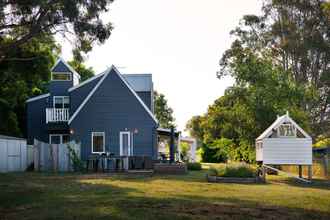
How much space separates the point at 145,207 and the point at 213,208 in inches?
61.7

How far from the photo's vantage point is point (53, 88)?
36.2 m

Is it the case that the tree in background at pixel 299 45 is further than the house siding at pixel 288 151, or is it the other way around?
the tree in background at pixel 299 45

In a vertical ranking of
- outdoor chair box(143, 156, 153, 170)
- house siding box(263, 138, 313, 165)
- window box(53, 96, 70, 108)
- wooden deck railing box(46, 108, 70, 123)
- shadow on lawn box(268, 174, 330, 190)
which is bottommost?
shadow on lawn box(268, 174, 330, 190)

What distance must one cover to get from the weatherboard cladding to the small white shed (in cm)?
997

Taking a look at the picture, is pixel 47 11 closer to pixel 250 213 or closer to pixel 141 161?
pixel 250 213

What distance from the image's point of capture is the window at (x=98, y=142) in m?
32.1

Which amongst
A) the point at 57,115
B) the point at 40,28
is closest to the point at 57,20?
the point at 40,28

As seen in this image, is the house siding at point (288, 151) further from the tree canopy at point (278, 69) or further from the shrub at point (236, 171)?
the tree canopy at point (278, 69)

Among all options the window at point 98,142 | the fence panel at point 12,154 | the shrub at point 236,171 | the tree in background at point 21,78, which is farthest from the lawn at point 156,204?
the window at point 98,142

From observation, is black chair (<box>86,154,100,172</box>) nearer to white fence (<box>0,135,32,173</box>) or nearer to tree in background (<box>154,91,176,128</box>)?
white fence (<box>0,135,32,173</box>)

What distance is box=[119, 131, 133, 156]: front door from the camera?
31.8 metres

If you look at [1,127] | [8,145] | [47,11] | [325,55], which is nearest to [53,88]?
[1,127]

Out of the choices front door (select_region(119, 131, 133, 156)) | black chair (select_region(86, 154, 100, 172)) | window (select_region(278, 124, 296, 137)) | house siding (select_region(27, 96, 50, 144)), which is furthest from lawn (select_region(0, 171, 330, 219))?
house siding (select_region(27, 96, 50, 144))

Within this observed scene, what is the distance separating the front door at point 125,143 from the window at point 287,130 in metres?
11.3
